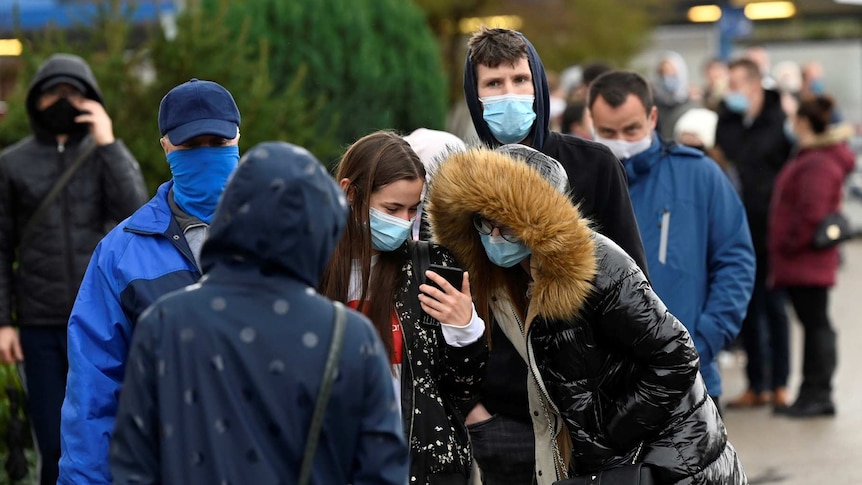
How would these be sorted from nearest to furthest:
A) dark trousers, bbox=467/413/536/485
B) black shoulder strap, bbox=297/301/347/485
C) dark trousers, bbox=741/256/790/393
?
black shoulder strap, bbox=297/301/347/485
dark trousers, bbox=467/413/536/485
dark trousers, bbox=741/256/790/393

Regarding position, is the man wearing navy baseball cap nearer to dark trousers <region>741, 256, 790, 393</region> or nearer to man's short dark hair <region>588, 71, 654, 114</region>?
man's short dark hair <region>588, 71, 654, 114</region>

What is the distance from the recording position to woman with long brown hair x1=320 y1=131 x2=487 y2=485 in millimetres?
3625

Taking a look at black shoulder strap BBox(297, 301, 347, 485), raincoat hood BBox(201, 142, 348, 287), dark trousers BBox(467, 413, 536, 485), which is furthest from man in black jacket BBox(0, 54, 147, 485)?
black shoulder strap BBox(297, 301, 347, 485)

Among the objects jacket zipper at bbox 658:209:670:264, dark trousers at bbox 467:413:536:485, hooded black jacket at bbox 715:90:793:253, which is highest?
jacket zipper at bbox 658:209:670:264

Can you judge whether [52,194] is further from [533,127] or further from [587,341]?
[587,341]

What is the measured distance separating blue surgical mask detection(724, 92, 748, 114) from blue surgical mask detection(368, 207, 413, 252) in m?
7.12

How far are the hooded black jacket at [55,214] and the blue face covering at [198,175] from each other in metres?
2.10

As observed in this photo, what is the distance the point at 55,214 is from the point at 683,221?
2.81 metres

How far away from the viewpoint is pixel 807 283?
29.1 ft

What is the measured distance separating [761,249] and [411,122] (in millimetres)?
2887

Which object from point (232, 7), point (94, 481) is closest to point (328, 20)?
point (232, 7)

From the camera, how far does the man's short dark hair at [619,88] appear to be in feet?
18.4

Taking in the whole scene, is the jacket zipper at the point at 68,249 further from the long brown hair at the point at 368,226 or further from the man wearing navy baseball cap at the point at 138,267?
the long brown hair at the point at 368,226

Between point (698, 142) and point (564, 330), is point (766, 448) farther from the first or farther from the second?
point (564, 330)
